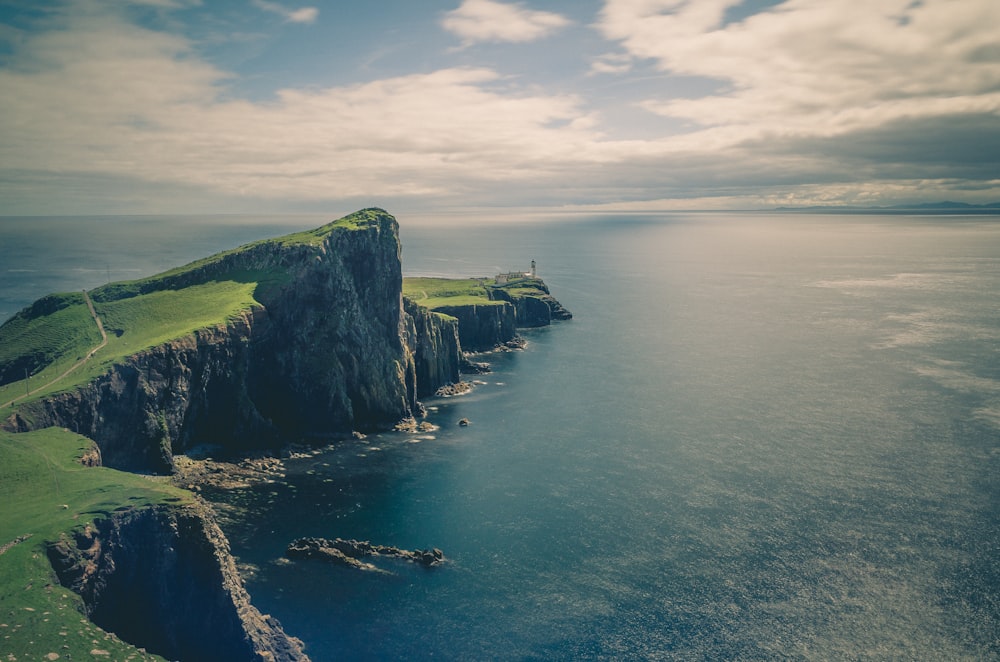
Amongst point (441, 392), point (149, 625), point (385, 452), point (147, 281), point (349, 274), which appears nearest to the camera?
point (149, 625)

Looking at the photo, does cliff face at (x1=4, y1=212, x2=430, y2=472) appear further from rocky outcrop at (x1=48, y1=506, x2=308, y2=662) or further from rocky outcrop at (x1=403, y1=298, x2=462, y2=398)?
rocky outcrop at (x1=48, y1=506, x2=308, y2=662)

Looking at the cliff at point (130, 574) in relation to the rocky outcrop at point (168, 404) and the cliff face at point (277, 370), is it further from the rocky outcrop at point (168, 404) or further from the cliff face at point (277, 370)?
the cliff face at point (277, 370)

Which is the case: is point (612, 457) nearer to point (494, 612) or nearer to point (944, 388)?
point (494, 612)

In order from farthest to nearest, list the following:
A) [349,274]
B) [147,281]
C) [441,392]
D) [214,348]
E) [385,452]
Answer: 1. [441,392]
2. [147,281]
3. [349,274]
4. [385,452]
5. [214,348]

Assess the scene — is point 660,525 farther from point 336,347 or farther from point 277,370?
point 277,370

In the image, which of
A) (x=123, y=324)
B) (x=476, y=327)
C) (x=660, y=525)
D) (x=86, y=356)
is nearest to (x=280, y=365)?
(x=123, y=324)

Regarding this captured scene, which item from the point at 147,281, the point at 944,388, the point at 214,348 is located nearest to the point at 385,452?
the point at 214,348
